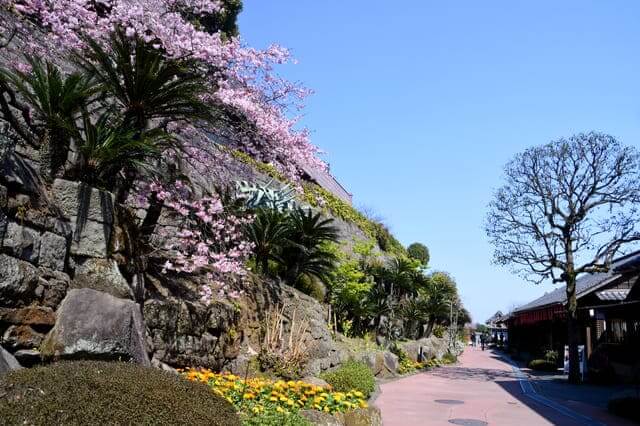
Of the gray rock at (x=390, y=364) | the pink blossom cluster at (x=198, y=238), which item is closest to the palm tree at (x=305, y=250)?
the gray rock at (x=390, y=364)

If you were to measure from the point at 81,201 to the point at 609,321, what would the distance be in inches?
987

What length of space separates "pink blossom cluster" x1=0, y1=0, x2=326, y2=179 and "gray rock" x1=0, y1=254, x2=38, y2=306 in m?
3.32

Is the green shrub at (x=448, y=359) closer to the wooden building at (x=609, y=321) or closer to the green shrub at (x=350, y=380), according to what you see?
the wooden building at (x=609, y=321)

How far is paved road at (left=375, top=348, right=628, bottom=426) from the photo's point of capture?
35.1ft

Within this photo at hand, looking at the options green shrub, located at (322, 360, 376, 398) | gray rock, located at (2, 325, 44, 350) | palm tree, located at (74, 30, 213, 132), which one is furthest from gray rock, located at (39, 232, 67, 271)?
green shrub, located at (322, 360, 376, 398)

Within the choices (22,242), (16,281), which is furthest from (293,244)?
(16,281)

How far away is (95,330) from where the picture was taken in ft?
18.2

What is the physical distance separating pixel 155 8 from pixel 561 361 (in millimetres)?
25719

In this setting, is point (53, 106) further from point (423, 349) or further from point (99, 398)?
point (423, 349)

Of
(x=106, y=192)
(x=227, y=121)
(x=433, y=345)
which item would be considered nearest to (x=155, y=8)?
(x=227, y=121)

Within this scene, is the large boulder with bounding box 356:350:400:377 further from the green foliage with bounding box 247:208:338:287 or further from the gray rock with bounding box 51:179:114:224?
the gray rock with bounding box 51:179:114:224

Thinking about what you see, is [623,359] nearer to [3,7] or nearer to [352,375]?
[352,375]

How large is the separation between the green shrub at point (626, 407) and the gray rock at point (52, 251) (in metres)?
11.1

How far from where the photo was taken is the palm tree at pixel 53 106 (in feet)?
21.7
